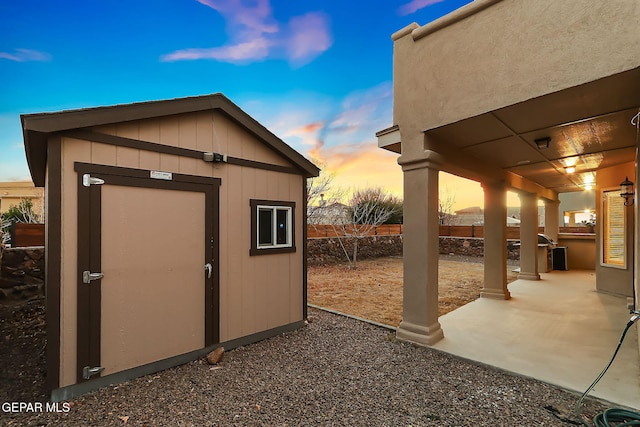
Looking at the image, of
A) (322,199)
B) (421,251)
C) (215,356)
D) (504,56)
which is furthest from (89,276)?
(322,199)

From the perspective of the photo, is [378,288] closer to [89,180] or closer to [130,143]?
[130,143]

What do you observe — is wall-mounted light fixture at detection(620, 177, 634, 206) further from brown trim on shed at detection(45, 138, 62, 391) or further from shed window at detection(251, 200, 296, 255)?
brown trim on shed at detection(45, 138, 62, 391)

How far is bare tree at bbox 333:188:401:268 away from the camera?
12234 mm

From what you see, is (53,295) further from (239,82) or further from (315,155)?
(315,155)

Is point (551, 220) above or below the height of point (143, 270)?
above

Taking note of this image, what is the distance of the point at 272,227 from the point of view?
4.35m

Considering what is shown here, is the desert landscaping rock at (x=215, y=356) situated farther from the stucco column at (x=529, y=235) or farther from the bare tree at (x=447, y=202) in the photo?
the bare tree at (x=447, y=202)

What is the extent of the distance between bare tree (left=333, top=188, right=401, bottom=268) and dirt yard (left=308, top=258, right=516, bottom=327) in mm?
1344

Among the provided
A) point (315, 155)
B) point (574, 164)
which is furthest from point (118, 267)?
point (315, 155)

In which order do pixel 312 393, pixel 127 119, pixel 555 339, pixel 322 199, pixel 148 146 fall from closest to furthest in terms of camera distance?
pixel 312 393 < pixel 127 119 < pixel 148 146 < pixel 555 339 < pixel 322 199

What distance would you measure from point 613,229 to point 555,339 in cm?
469

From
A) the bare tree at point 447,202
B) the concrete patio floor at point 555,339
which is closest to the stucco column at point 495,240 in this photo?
the concrete patio floor at point 555,339

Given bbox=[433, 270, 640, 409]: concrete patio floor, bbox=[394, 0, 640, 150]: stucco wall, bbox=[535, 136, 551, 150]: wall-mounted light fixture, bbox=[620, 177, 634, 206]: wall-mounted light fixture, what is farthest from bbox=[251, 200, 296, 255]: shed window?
bbox=[620, 177, 634, 206]: wall-mounted light fixture

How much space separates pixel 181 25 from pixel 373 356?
32.1ft
